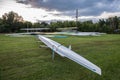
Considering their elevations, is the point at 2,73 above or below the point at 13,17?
below

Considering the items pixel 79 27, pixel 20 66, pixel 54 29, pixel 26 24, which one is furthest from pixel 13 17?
pixel 20 66

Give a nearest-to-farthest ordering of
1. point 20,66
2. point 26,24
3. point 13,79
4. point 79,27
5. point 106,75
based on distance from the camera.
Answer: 1. point 13,79
2. point 106,75
3. point 20,66
4. point 79,27
5. point 26,24

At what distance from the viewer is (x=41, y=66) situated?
6.06 meters

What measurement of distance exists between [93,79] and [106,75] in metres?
0.58

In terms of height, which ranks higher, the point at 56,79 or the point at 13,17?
the point at 13,17

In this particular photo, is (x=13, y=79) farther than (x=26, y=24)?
No

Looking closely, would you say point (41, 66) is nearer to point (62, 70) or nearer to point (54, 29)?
point (62, 70)

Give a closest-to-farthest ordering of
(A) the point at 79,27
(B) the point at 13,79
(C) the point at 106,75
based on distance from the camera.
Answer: (B) the point at 13,79 < (C) the point at 106,75 < (A) the point at 79,27

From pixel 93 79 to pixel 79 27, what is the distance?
37.4 meters

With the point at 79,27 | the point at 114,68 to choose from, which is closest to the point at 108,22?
the point at 79,27

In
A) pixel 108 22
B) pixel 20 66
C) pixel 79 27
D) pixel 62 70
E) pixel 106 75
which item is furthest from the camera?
pixel 108 22

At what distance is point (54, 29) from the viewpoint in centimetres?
4297

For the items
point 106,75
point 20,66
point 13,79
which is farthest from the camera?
point 20,66

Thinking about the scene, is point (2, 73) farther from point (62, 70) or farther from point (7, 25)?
point (7, 25)
